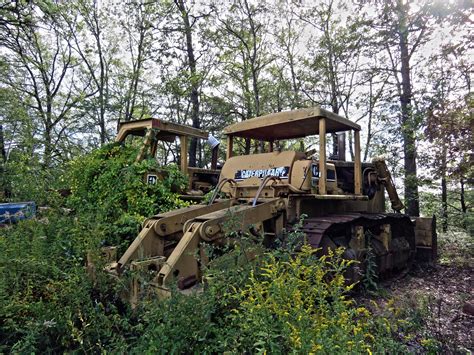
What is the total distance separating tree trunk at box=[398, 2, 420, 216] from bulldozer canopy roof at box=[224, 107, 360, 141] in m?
3.09

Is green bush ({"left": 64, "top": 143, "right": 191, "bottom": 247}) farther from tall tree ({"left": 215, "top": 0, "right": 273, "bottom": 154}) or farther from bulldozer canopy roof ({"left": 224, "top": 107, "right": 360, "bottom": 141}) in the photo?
tall tree ({"left": 215, "top": 0, "right": 273, "bottom": 154})

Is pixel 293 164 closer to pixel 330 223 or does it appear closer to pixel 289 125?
pixel 289 125

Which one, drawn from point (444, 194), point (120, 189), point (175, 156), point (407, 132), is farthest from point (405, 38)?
point (175, 156)

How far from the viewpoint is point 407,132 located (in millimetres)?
9352

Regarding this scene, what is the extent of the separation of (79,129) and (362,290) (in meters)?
18.7

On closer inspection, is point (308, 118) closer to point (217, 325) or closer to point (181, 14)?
point (217, 325)

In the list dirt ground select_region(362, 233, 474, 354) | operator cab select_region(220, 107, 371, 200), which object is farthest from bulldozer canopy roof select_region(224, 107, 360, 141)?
dirt ground select_region(362, 233, 474, 354)

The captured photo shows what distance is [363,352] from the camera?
2354mm

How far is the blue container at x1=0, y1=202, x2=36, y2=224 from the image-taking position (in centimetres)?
537

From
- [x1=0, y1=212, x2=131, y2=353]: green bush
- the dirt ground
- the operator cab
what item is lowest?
the dirt ground

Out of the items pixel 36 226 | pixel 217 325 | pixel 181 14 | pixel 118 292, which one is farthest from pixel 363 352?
pixel 181 14

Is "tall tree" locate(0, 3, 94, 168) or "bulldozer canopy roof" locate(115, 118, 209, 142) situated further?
"tall tree" locate(0, 3, 94, 168)

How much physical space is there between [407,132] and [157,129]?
22.0ft

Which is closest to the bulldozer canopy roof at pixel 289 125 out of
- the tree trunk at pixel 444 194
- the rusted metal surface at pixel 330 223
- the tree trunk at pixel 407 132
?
the rusted metal surface at pixel 330 223
